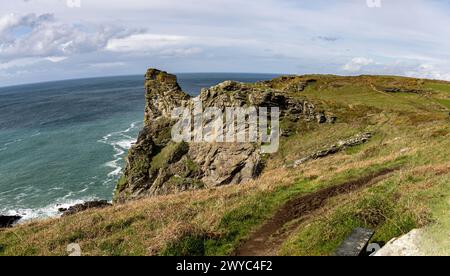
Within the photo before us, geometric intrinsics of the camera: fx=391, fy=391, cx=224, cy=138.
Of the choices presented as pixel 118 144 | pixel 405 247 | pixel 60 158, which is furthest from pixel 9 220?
pixel 405 247

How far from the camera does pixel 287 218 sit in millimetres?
20109

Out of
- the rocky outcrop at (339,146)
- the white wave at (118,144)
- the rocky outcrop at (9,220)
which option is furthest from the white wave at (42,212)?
the rocky outcrop at (339,146)

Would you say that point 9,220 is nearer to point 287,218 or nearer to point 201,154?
point 201,154

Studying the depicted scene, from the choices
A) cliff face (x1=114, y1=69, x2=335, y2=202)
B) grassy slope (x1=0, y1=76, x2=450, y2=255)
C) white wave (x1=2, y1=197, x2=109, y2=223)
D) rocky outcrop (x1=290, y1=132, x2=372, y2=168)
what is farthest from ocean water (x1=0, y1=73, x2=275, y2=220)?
grassy slope (x1=0, y1=76, x2=450, y2=255)

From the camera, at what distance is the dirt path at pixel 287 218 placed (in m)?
17.1

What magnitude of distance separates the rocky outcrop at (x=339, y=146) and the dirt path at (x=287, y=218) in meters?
15.8

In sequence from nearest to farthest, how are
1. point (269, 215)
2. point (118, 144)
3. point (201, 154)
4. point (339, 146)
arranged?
point (269, 215) < point (339, 146) < point (201, 154) < point (118, 144)

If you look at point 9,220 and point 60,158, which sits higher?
point 60,158

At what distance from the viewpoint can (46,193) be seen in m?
66.0

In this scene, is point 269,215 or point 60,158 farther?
point 60,158

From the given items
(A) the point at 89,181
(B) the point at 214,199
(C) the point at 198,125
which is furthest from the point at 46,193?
(B) the point at 214,199

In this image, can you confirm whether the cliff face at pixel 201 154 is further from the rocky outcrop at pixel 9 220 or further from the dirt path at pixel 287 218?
the dirt path at pixel 287 218

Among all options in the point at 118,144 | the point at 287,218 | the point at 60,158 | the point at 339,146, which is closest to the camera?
the point at 287,218

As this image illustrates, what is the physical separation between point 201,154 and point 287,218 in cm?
3304
